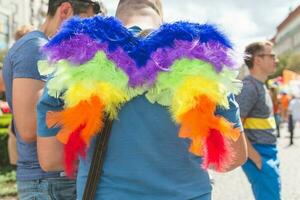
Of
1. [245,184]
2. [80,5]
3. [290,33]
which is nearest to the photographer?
[80,5]

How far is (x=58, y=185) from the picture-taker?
244 cm

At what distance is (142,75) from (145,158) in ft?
0.90

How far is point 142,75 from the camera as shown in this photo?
182 centimetres

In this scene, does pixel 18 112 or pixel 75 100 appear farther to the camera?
pixel 18 112

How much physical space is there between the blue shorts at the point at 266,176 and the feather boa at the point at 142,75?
2099mm

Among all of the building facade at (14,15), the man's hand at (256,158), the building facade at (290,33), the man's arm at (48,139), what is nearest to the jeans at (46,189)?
the man's arm at (48,139)

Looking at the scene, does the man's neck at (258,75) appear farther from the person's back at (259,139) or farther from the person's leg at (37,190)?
the person's leg at (37,190)

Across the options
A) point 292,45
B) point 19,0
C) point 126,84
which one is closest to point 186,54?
point 126,84

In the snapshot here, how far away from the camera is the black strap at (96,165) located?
183 cm

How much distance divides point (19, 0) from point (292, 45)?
5591 centimetres

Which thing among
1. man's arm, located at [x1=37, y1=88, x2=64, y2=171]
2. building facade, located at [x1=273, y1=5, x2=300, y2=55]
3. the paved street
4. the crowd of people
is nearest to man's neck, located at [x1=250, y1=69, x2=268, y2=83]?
the crowd of people

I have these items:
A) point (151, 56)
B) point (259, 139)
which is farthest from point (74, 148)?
point (259, 139)

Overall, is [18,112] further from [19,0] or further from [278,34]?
[278,34]

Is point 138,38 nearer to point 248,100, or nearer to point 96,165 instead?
point 96,165
